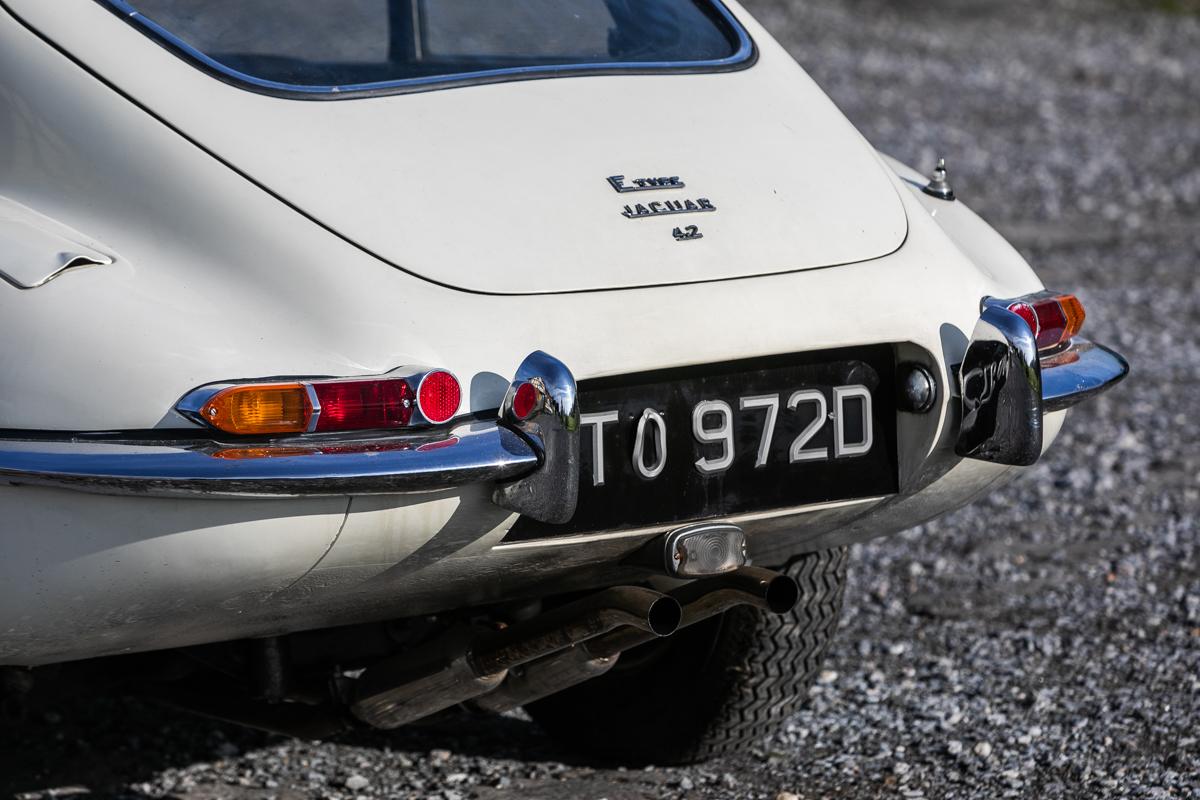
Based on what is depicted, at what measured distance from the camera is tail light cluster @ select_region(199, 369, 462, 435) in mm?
2303

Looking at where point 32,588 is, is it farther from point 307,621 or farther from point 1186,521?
point 1186,521

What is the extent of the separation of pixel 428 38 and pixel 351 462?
3.62ft

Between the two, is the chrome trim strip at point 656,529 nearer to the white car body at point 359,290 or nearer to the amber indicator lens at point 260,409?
the white car body at point 359,290

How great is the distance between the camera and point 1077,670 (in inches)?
155

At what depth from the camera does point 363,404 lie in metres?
2.36

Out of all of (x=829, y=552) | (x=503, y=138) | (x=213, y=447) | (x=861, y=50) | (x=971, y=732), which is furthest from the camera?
(x=861, y=50)

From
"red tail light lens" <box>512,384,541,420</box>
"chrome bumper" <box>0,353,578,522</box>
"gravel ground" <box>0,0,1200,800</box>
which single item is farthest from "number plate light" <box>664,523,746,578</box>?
"gravel ground" <box>0,0,1200,800</box>

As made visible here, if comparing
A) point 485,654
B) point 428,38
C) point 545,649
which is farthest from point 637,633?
point 428,38

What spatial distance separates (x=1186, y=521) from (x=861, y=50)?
10.1 metres

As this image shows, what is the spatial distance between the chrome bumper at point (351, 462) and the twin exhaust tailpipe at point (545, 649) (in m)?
0.27

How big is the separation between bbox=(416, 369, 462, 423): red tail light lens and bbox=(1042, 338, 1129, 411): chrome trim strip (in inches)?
44.7

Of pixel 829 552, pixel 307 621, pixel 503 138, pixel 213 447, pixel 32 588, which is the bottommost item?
pixel 829 552

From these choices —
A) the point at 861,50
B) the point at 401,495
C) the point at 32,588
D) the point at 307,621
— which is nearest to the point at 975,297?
the point at 401,495

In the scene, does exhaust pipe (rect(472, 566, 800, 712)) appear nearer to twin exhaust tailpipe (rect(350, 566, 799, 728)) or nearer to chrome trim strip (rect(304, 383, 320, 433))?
twin exhaust tailpipe (rect(350, 566, 799, 728))
